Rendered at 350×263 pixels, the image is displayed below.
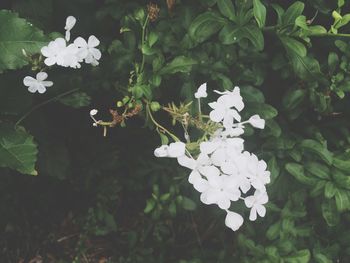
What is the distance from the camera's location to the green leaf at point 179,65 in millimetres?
1642

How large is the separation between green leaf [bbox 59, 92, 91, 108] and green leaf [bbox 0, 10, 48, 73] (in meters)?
0.26

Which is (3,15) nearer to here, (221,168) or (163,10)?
(163,10)

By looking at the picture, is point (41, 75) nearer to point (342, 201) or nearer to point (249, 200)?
point (249, 200)

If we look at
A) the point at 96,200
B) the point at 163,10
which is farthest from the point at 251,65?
the point at 96,200

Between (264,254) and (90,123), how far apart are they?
93cm

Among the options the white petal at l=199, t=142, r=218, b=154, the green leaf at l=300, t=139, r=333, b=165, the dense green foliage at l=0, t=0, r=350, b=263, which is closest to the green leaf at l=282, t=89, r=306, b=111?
the dense green foliage at l=0, t=0, r=350, b=263

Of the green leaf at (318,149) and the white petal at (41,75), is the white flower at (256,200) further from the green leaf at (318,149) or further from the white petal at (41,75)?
the white petal at (41,75)

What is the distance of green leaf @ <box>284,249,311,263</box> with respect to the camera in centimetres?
187

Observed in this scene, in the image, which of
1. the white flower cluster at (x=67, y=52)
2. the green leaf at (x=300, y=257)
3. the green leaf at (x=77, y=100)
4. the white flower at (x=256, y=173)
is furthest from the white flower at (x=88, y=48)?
the green leaf at (x=300, y=257)

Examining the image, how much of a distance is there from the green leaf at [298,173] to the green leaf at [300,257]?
0.25 meters

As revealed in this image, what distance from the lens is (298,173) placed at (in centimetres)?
184

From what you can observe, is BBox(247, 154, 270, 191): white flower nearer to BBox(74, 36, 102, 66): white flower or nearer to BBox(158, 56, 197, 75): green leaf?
BBox(158, 56, 197, 75): green leaf

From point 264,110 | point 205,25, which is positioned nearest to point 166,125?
point 264,110

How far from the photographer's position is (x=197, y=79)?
6.18ft
